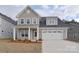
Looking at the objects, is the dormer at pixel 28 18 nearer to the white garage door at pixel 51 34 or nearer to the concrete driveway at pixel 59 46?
the white garage door at pixel 51 34

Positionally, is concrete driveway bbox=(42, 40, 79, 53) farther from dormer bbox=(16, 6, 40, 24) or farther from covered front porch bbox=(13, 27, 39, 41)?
dormer bbox=(16, 6, 40, 24)

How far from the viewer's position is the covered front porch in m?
8.91

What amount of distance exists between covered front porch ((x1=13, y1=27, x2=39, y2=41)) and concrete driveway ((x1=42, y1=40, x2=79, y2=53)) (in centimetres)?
54

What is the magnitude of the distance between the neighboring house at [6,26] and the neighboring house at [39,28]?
25 cm

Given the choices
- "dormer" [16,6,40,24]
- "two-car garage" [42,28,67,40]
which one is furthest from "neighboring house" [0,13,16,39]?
"two-car garage" [42,28,67,40]

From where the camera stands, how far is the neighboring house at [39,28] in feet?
28.8

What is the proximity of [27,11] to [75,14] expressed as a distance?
84.8 inches

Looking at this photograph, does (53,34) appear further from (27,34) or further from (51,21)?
(27,34)

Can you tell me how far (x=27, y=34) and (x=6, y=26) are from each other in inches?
40.6

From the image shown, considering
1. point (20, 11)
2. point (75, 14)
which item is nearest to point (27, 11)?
point (20, 11)

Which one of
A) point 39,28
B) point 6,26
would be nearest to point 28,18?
point 39,28

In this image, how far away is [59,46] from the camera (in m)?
8.63

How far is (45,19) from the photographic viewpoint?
30.2 ft

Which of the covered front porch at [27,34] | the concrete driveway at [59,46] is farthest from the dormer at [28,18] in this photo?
the concrete driveway at [59,46]
